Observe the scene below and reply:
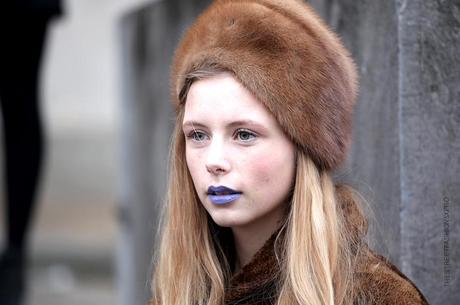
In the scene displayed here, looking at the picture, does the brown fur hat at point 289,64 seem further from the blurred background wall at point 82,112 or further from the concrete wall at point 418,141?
the blurred background wall at point 82,112

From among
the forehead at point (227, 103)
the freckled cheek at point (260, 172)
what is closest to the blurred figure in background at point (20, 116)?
the forehead at point (227, 103)

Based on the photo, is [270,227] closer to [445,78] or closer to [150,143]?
[445,78]

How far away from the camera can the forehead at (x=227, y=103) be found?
117 inches

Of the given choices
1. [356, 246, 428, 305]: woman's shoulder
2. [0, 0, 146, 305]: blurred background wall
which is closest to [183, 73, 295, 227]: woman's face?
[356, 246, 428, 305]: woman's shoulder

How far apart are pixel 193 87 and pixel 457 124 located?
83cm

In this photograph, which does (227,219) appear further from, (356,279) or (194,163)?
(356,279)

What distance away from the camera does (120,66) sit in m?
6.16

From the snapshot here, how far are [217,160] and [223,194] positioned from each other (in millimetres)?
87

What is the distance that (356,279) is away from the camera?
2.97m

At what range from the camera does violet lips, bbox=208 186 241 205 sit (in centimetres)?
297

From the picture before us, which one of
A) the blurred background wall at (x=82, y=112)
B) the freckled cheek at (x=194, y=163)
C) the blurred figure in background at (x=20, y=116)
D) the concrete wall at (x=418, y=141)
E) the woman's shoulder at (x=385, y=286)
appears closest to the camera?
the woman's shoulder at (x=385, y=286)

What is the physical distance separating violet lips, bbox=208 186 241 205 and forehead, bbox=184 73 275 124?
17 cm

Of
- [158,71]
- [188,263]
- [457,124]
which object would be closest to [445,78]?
[457,124]

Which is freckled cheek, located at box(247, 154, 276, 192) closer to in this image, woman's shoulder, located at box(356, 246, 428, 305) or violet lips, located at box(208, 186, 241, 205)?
violet lips, located at box(208, 186, 241, 205)
